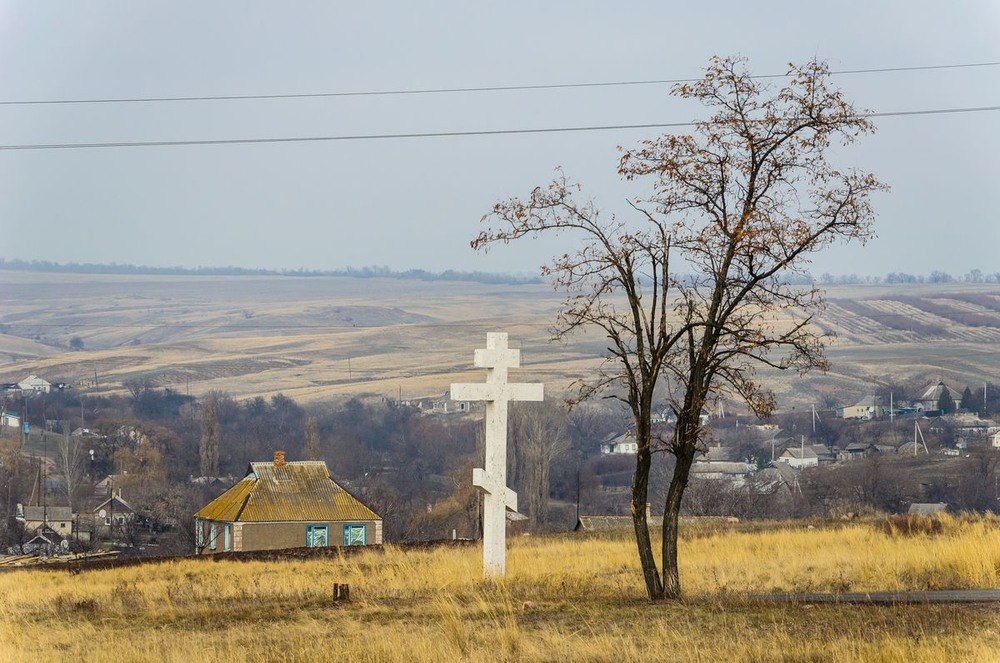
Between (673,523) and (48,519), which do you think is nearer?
(673,523)

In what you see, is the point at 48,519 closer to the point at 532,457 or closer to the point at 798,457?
the point at 532,457

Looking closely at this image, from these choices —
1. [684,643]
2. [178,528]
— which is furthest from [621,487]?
[684,643]

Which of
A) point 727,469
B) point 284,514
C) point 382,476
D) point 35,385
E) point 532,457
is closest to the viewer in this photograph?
point 284,514

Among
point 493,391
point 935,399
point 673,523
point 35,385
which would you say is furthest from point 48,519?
Result: point 935,399

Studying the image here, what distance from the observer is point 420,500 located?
113188mm

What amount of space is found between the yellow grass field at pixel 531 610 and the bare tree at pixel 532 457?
72.0 meters

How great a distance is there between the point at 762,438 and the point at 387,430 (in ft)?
164

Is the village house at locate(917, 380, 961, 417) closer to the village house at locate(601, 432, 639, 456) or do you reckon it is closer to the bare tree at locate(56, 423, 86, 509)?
the village house at locate(601, 432, 639, 456)

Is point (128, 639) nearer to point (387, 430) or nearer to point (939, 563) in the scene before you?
point (939, 563)

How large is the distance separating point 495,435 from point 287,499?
3169 cm

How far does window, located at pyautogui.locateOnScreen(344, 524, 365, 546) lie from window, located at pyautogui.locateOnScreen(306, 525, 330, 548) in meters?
0.88

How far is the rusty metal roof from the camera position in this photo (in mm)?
48469

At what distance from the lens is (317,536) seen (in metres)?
50.9

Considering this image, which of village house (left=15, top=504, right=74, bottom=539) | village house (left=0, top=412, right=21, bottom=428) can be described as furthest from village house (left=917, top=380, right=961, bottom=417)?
village house (left=15, top=504, right=74, bottom=539)
